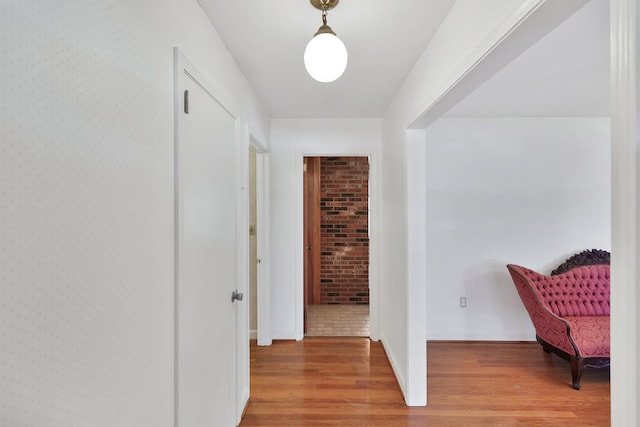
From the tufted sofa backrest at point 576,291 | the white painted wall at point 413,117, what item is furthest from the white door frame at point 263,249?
the tufted sofa backrest at point 576,291

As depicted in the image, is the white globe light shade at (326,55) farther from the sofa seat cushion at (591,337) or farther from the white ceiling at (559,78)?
the sofa seat cushion at (591,337)

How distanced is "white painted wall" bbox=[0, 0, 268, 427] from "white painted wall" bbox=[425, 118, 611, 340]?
3.03 meters

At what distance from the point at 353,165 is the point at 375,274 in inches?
82.8

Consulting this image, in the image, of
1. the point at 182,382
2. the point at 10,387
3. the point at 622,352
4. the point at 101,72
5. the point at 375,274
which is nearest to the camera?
the point at 10,387

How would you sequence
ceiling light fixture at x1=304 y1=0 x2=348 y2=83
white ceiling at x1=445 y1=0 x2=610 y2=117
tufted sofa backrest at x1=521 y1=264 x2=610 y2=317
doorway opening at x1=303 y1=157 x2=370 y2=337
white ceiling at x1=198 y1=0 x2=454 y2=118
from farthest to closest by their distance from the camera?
doorway opening at x1=303 y1=157 x2=370 y2=337 → tufted sofa backrest at x1=521 y1=264 x2=610 y2=317 → white ceiling at x1=445 y1=0 x2=610 y2=117 → white ceiling at x1=198 y1=0 x2=454 y2=118 → ceiling light fixture at x1=304 y1=0 x2=348 y2=83

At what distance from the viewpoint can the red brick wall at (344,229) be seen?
16.5ft

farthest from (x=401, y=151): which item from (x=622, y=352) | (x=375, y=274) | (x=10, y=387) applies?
(x=10, y=387)

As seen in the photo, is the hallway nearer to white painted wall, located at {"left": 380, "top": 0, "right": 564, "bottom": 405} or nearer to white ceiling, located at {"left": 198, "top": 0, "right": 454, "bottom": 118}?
white painted wall, located at {"left": 380, "top": 0, "right": 564, "bottom": 405}

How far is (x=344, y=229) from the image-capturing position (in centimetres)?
505

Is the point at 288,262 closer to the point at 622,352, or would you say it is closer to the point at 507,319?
the point at 507,319

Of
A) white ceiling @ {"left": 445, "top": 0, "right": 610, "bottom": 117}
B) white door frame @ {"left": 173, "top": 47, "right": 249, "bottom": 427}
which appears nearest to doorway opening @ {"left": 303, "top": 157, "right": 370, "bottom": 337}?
white ceiling @ {"left": 445, "top": 0, "right": 610, "bottom": 117}

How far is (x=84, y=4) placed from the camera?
2.56 ft

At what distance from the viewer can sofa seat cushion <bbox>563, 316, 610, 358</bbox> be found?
2.59 meters

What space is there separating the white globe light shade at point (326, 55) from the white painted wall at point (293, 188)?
2096mm
